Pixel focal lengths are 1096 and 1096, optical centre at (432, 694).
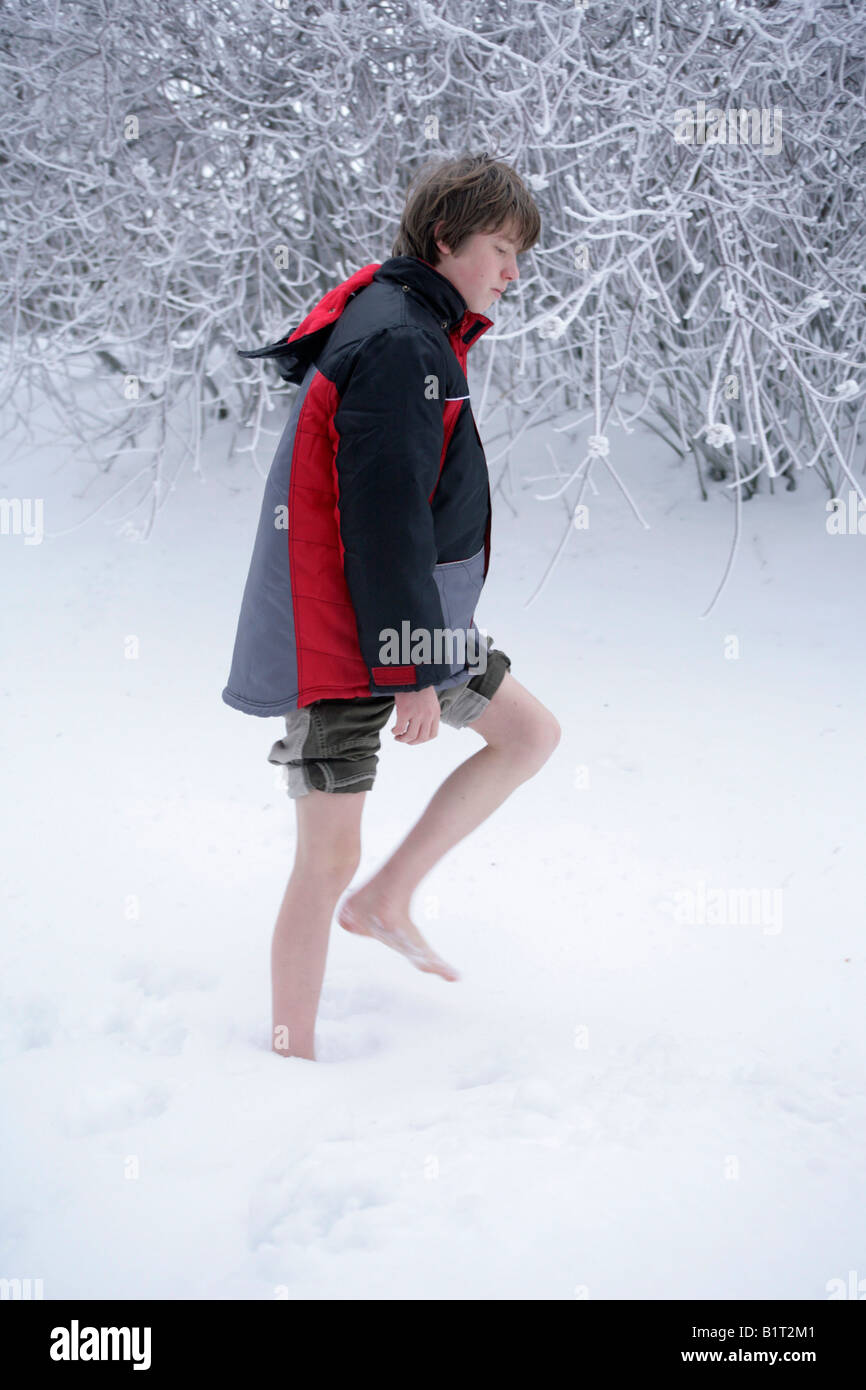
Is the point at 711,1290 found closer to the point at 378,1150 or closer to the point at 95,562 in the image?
the point at 378,1150

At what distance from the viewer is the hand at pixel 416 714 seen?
5.34 ft

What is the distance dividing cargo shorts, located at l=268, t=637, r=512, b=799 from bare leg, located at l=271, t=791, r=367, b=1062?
25 millimetres

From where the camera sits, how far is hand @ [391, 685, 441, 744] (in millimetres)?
1627

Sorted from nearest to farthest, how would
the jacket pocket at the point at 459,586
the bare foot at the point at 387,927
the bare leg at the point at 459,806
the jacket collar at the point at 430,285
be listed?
1. the jacket collar at the point at 430,285
2. the jacket pocket at the point at 459,586
3. the bare leg at the point at 459,806
4. the bare foot at the point at 387,927

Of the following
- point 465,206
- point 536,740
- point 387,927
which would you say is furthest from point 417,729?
point 465,206

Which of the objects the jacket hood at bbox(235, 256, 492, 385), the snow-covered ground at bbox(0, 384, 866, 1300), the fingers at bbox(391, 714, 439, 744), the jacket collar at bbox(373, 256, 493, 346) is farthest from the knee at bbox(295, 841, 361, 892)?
the jacket collar at bbox(373, 256, 493, 346)

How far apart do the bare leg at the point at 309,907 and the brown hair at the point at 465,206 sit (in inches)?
33.4

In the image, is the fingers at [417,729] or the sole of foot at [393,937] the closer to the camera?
the fingers at [417,729]

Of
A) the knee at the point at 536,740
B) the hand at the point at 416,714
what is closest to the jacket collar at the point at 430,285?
the hand at the point at 416,714

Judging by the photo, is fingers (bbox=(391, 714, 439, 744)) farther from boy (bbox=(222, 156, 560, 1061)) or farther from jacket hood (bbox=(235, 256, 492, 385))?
jacket hood (bbox=(235, 256, 492, 385))

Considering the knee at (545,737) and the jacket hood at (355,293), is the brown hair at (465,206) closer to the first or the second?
the jacket hood at (355,293)

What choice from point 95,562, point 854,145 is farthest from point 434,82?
point 95,562

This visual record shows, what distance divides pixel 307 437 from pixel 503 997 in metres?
1.17

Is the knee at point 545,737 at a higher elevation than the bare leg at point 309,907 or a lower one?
higher
